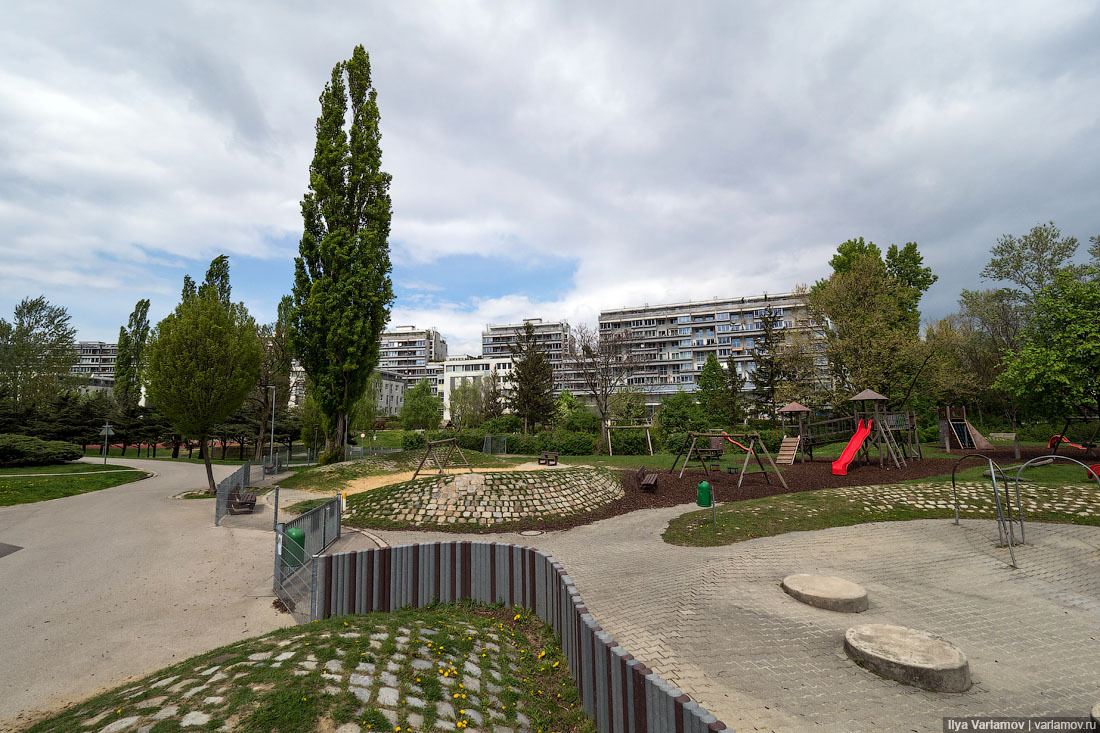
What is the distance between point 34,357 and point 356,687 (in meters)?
60.6

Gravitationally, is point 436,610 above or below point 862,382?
below

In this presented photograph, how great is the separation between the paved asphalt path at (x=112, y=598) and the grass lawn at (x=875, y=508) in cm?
1024

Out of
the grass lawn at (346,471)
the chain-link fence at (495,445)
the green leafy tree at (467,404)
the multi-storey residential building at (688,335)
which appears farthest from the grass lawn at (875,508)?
the multi-storey residential building at (688,335)

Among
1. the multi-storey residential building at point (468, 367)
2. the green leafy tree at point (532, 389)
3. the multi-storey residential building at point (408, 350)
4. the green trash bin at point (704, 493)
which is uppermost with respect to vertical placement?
the multi-storey residential building at point (408, 350)

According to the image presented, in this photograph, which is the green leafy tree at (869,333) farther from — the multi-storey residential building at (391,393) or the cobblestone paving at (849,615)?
the multi-storey residential building at (391,393)

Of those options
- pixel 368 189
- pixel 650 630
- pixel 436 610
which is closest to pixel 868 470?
pixel 650 630

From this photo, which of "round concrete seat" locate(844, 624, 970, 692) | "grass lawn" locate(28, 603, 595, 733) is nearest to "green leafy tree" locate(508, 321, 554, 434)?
"grass lawn" locate(28, 603, 595, 733)

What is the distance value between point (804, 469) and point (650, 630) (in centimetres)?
1947

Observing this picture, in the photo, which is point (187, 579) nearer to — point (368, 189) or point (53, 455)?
point (368, 189)

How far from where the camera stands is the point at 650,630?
7137mm

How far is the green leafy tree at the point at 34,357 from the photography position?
41938 millimetres

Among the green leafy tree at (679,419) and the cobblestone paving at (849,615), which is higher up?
the green leafy tree at (679,419)

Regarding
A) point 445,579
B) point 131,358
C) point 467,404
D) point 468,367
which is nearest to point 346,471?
point 445,579

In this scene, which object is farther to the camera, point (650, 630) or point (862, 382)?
point (862, 382)
